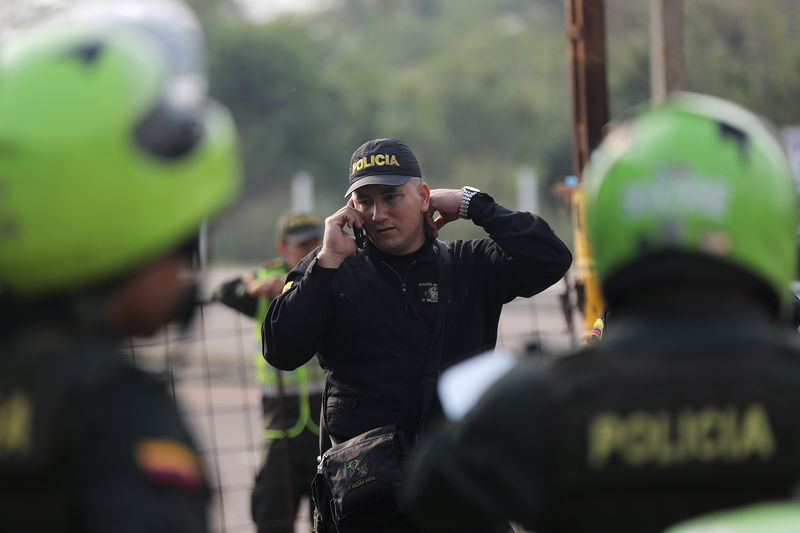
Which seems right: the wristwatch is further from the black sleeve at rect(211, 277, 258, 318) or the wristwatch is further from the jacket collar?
the black sleeve at rect(211, 277, 258, 318)

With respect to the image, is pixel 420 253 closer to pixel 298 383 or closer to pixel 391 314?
pixel 391 314

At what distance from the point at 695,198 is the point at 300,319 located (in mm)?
2477

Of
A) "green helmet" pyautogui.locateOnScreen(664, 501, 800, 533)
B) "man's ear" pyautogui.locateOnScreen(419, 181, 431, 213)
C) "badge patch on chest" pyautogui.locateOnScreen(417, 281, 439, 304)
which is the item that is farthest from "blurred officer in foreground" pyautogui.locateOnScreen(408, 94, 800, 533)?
"man's ear" pyautogui.locateOnScreen(419, 181, 431, 213)

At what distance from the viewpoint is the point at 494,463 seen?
1847 mm

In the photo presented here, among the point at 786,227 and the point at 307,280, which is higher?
the point at 786,227

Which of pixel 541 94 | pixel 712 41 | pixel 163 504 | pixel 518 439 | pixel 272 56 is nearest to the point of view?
pixel 163 504

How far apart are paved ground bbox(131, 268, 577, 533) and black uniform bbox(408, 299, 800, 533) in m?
2.74

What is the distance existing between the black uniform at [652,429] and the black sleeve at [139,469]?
491 mm

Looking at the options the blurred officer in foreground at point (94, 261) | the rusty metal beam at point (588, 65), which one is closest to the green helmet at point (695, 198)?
the blurred officer in foreground at point (94, 261)

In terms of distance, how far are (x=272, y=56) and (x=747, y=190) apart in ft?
165

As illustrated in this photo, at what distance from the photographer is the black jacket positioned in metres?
4.05

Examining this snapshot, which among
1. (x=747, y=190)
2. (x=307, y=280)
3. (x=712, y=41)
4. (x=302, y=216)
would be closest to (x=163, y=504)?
(x=747, y=190)

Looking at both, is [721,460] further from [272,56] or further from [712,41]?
[272,56]

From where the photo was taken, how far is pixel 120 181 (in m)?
1.76
